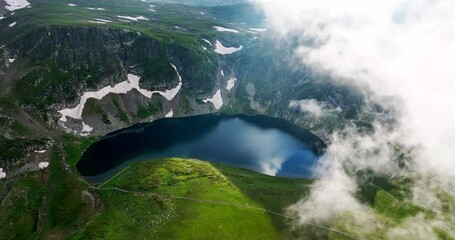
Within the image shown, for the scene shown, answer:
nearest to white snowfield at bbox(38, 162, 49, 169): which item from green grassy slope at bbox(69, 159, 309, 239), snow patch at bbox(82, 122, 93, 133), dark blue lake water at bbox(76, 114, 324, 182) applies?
dark blue lake water at bbox(76, 114, 324, 182)

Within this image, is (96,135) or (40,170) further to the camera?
(96,135)

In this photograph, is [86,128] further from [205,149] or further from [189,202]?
[189,202]

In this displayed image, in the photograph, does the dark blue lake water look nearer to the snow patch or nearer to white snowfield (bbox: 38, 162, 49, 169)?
the snow patch

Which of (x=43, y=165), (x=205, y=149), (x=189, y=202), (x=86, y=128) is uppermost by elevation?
(x=189, y=202)

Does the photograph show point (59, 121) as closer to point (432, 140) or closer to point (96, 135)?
point (96, 135)

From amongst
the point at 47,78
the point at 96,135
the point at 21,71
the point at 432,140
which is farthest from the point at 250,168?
the point at 21,71

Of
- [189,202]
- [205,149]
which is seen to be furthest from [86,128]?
[189,202]

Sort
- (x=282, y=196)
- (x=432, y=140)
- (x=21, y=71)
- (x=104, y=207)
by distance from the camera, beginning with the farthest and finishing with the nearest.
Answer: (x=21, y=71), (x=432, y=140), (x=282, y=196), (x=104, y=207)

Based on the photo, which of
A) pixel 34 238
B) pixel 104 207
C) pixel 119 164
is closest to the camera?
pixel 34 238

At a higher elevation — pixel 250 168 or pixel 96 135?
pixel 250 168
